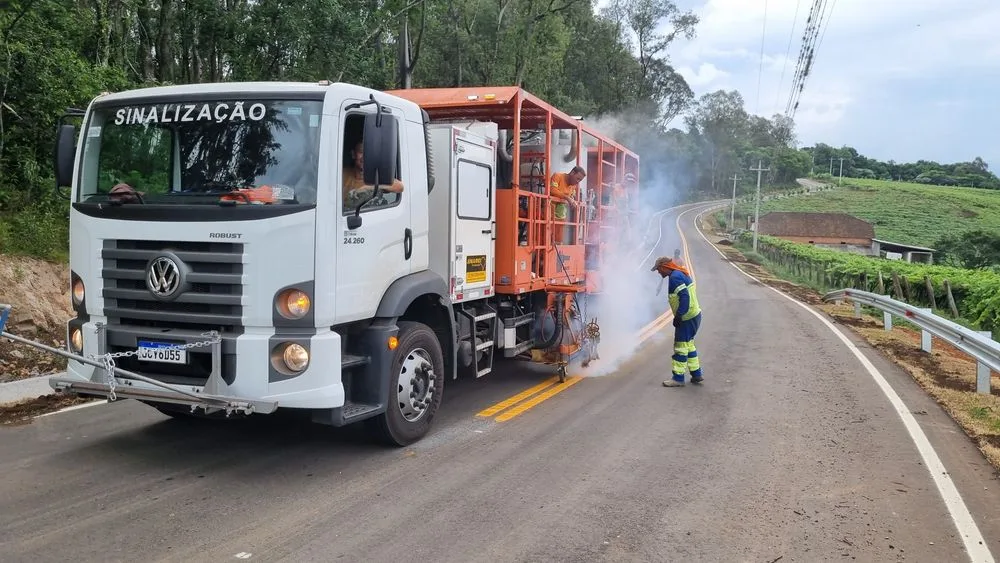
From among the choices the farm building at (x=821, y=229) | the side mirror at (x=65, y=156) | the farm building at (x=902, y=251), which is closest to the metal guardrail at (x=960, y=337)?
the side mirror at (x=65, y=156)

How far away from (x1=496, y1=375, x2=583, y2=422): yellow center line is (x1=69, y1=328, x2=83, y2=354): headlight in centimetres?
353

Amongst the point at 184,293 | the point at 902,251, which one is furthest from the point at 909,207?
the point at 184,293

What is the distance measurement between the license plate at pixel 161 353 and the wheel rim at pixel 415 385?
1.58 meters

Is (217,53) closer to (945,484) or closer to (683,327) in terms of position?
(683,327)

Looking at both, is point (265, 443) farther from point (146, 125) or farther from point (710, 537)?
point (710, 537)

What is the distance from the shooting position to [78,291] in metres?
5.25

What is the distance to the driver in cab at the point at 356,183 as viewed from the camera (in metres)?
5.08

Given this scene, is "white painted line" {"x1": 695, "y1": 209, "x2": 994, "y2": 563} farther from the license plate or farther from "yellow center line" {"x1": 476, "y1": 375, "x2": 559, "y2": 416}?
the license plate

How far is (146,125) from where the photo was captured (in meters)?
5.23

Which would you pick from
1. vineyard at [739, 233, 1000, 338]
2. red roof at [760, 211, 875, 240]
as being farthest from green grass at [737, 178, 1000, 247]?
vineyard at [739, 233, 1000, 338]

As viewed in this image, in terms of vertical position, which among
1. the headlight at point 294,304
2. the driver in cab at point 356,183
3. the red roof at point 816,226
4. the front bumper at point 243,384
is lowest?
the front bumper at point 243,384

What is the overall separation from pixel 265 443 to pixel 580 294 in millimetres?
5537

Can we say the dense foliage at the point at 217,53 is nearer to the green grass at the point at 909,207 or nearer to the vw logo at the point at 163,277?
the vw logo at the point at 163,277

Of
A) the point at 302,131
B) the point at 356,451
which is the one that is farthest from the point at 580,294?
the point at 302,131
